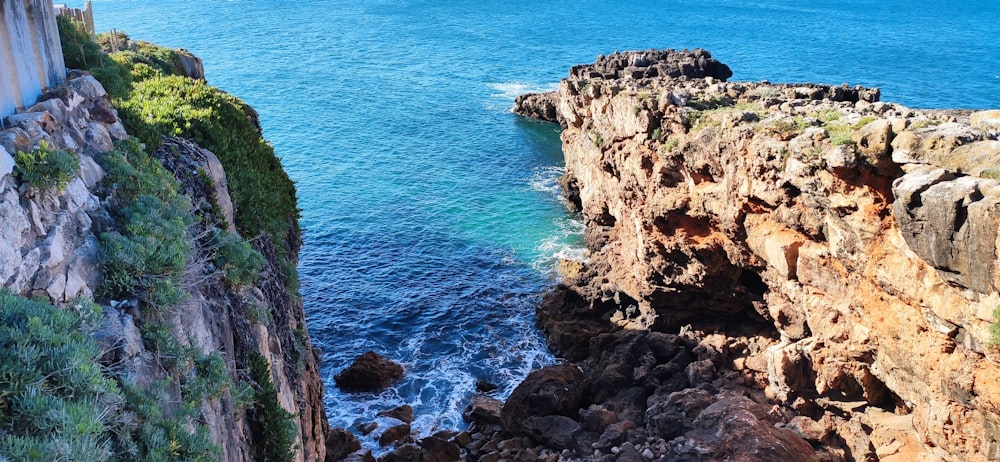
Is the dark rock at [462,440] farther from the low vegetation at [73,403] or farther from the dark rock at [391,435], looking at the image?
the low vegetation at [73,403]

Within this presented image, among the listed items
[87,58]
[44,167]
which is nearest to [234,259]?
[44,167]

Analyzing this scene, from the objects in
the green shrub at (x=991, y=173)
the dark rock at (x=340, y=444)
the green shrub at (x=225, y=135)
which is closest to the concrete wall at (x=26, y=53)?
the green shrub at (x=225, y=135)

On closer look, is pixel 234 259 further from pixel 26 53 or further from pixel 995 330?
pixel 995 330

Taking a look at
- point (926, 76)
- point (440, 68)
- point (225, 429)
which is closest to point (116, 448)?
point (225, 429)

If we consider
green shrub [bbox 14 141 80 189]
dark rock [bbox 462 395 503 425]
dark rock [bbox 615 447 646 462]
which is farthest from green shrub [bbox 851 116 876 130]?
green shrub [bbox 14 141 80 189]

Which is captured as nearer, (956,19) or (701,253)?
(701,253)

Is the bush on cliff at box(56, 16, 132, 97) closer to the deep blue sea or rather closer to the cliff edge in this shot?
the cliff edge

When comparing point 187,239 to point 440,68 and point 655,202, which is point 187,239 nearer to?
point 655,202
